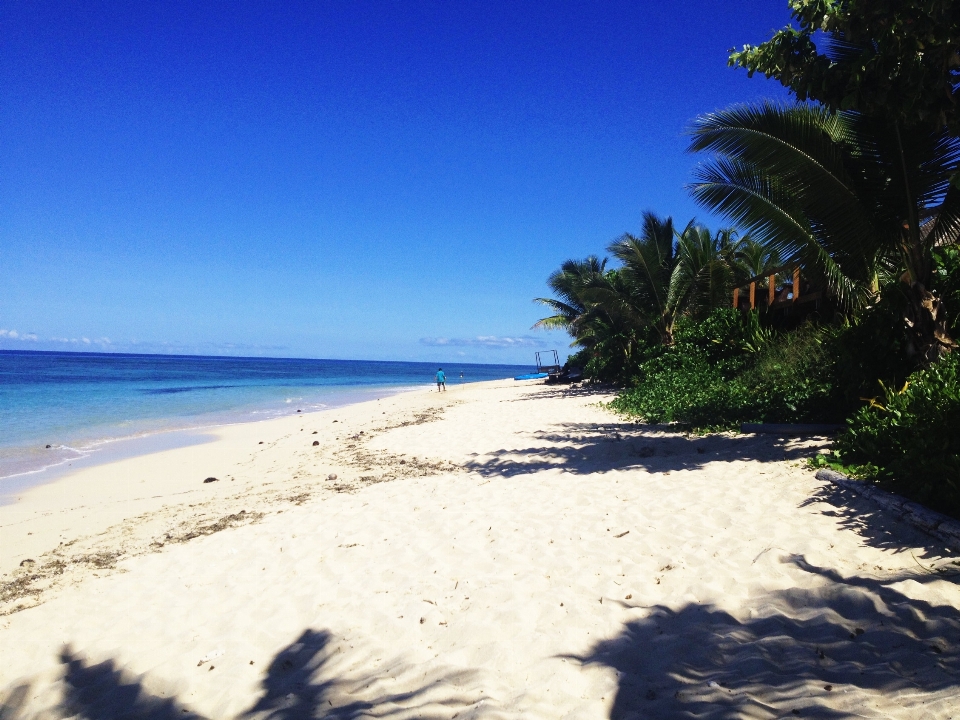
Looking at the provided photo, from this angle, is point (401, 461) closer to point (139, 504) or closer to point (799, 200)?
point (139, 504)

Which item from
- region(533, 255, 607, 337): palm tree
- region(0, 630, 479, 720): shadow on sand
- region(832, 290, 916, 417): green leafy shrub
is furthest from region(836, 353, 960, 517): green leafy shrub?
region(533, 255, 607, 337): palm tree

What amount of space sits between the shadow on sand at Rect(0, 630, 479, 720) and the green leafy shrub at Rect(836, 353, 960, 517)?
12.2ft

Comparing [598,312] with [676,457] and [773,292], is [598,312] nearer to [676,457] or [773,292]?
[773,292]

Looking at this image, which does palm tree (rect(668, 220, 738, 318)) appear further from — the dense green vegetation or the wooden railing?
the dense green vegetation

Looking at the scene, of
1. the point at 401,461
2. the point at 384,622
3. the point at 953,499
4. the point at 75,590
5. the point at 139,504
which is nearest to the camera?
the point at 384,622

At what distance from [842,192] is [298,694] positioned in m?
7.84

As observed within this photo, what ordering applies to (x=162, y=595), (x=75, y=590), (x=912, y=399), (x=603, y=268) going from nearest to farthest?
(x=162, y=595)
(x=75, y=590)
(x=912, y=399)
(x=603, y=268)

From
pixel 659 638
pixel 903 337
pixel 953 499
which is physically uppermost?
pixel 903 337

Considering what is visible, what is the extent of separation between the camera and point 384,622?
379 cm

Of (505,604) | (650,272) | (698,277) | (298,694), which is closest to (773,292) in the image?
(698,277)

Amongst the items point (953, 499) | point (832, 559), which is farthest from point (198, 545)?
point (953, 499)

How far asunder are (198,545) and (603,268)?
99.8 ft

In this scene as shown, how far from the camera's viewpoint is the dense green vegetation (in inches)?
173

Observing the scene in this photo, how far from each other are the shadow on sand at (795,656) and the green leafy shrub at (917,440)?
3.98 feet
